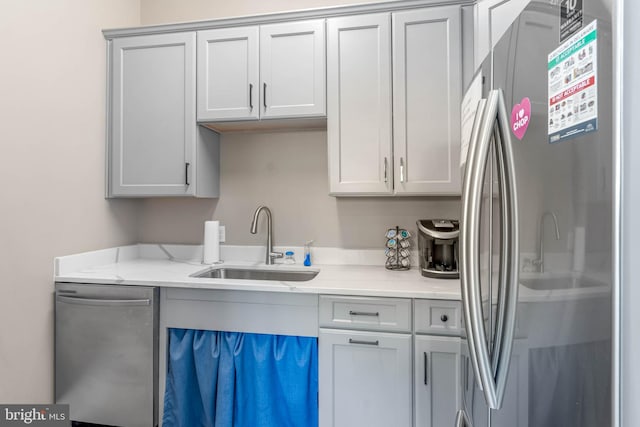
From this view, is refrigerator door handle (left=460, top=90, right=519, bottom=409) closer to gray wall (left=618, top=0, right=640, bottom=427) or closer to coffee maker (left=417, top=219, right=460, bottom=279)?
gray wall (left=618, top=0, right=640, bottom=427)

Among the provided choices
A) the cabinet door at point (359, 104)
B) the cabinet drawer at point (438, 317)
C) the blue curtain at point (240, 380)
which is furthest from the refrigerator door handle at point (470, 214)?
the cabinet door at point (359, 104)

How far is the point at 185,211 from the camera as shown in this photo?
2396mm

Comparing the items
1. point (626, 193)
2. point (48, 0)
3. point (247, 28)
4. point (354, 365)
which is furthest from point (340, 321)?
point (48, 0)

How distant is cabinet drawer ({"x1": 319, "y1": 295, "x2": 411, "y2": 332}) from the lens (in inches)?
58.0

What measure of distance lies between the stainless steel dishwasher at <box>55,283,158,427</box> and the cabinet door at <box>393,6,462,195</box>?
1.48 m

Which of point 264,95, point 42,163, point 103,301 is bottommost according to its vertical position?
point 103,301

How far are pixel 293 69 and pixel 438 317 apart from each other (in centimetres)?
149

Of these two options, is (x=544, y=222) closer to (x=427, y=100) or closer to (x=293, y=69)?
(x=427, y=100)

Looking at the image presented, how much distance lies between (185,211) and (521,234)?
7.19ft

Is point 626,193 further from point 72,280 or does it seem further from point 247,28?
point 72,280

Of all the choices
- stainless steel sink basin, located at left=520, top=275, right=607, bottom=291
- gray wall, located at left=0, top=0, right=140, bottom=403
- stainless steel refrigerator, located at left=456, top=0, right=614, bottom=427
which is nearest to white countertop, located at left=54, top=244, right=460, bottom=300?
gray wall, located at left=0, top=0, right=140, bottom=403

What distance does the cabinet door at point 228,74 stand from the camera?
1.96m

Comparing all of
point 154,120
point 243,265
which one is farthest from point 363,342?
point 154,120

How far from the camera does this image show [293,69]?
1911mm
